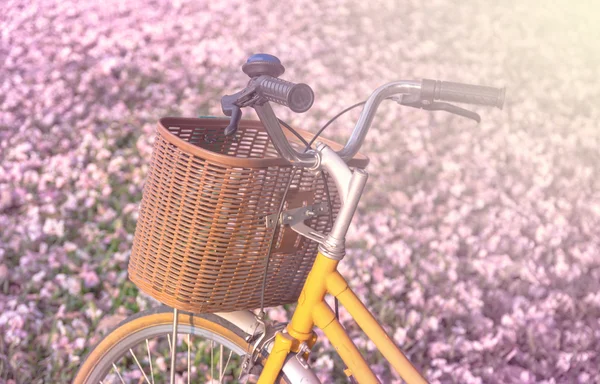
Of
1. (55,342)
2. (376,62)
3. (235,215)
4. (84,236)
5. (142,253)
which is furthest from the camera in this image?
(376,62)

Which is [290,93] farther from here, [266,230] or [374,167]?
[374,167]

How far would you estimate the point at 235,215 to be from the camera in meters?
1.92

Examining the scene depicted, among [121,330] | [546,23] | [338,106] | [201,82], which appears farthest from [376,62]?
[121,330]

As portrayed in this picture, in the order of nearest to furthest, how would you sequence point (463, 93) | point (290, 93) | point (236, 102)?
point (290, 93), point (236, 102), point (463, 93)

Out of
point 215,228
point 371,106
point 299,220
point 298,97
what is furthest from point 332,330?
point 298,97

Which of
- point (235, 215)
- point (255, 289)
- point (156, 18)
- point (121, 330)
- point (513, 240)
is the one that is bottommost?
point (513, 240)

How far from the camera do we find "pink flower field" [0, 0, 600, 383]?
4.00 m

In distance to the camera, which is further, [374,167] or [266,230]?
[374,167]

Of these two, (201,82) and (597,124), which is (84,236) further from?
(597,124)

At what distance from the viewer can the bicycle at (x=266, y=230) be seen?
183 cm

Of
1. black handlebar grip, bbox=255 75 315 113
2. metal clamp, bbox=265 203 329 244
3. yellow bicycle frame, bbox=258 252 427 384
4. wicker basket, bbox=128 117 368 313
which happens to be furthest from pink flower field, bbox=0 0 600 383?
black handlebar grip, bbox=255 75 315 113

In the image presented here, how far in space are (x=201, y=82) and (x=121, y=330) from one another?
4517 mm

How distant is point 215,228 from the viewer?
1.92 metres

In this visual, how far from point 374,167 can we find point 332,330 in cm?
384
